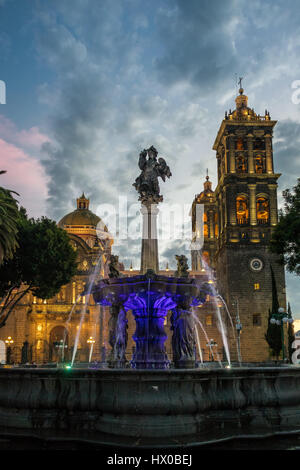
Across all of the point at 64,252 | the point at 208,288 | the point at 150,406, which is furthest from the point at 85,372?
the point at 64,252

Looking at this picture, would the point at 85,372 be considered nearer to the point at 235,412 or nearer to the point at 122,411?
the point at 122,411

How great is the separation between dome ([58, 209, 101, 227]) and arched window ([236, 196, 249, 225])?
2920 cm

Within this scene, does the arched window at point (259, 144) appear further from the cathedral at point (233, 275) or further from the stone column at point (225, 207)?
the stone column at point (225, 207)

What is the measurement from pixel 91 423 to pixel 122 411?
0.69 metres

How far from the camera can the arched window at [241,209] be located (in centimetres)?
4753

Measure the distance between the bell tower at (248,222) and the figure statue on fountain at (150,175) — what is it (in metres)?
31.9

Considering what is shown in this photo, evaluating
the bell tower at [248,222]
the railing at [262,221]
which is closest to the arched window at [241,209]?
the bell tower at [248,222]

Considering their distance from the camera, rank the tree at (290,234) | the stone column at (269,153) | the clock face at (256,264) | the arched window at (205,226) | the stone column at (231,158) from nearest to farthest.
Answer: the tree at (290,234) → the clock face at (256,264) → the stone column at (231,158) → the stone column at (269,153) → the arched window at (205,226)

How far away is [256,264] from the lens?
149 ft

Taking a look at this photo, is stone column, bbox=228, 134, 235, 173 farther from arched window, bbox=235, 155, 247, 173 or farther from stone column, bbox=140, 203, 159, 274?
stone column, bbox=140, 203, 159, 274

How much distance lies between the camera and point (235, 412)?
7.88m

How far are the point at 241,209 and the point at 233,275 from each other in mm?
7783

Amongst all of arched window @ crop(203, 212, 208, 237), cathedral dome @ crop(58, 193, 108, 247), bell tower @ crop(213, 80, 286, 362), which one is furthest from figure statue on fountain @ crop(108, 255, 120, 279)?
cathedral dome @ crop(58, 193, 108, 247)

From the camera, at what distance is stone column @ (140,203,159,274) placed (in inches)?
543
